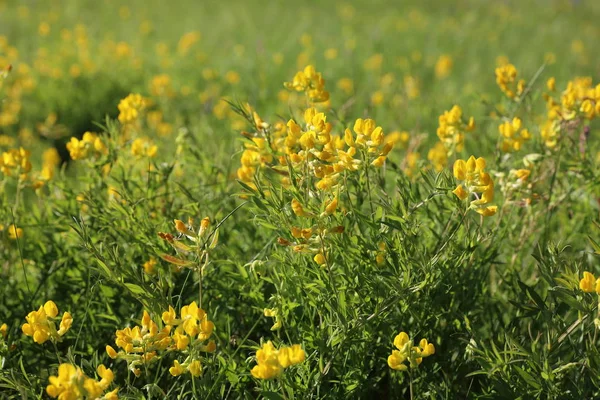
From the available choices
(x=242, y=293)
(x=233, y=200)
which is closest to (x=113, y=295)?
(x=242, y=293)

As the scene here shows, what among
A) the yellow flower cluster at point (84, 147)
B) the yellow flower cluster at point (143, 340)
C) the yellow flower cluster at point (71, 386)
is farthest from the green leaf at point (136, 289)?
the yellow flower cluster at point (84, 147)

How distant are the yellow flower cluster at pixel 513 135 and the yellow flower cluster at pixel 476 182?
0.57m

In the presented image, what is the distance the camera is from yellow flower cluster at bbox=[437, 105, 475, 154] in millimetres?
2023

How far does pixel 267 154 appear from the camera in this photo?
1.95 meters

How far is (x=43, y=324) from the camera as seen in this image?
1418 mm

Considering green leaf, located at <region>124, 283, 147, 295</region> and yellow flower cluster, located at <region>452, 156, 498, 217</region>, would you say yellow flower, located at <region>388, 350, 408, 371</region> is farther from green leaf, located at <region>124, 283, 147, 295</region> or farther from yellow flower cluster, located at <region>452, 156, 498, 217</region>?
green leaf, located at <region>124, 283, 147, 295</region>

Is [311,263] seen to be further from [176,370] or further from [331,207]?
[176,370]

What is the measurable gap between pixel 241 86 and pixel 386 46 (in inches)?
80.6

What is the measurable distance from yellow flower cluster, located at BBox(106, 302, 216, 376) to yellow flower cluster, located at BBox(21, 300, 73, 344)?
14cm

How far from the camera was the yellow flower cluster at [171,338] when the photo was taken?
1335mm

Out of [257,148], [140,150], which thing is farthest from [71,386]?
[140,150]

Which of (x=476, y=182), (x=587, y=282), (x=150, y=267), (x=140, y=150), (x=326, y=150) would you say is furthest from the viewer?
(x=140, y=150)

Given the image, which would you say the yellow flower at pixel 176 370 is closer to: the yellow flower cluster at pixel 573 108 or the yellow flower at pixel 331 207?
the yellow flower at pixel 331 207

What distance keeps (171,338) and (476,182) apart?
27.1 inches
